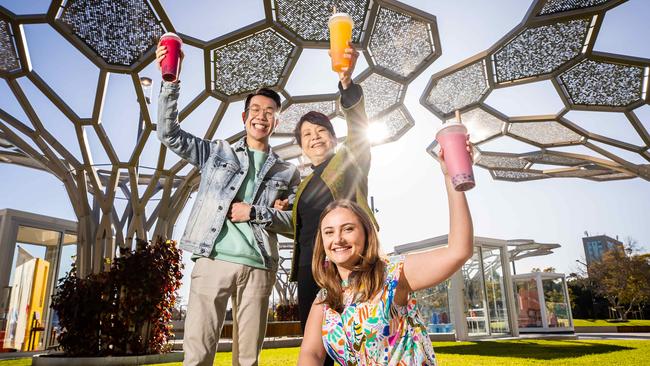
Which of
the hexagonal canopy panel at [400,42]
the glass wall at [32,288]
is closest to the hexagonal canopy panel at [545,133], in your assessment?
the hexagonal canopy panel at [400,42]

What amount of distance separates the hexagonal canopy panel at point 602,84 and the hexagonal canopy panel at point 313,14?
6.05m

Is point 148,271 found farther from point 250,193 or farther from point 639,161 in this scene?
point 639,161

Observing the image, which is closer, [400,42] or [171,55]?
[171,55]

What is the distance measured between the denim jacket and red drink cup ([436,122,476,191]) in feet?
3.48

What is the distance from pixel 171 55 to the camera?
1774 millimetres

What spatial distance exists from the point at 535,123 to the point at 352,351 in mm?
13457

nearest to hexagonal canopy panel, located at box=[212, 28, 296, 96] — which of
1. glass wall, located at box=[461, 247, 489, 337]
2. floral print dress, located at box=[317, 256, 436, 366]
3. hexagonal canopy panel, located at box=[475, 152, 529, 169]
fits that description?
floral print dress, located at box=[317, 256, 436, 366]

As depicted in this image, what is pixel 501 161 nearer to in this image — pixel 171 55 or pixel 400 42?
pixel 400 42

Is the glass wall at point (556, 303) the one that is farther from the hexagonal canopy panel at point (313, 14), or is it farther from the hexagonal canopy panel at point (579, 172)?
the hexagonal canopy panel at point (313, 14)

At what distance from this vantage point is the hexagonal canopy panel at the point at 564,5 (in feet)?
26.7

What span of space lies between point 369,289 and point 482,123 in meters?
12.7

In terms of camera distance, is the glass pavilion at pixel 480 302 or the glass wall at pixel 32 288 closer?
the glass wall at pixel 32 288

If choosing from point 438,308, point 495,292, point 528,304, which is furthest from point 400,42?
point 528,304

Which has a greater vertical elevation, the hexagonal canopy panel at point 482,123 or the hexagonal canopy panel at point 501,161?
the hexagonal canopy panel at point 482,123
